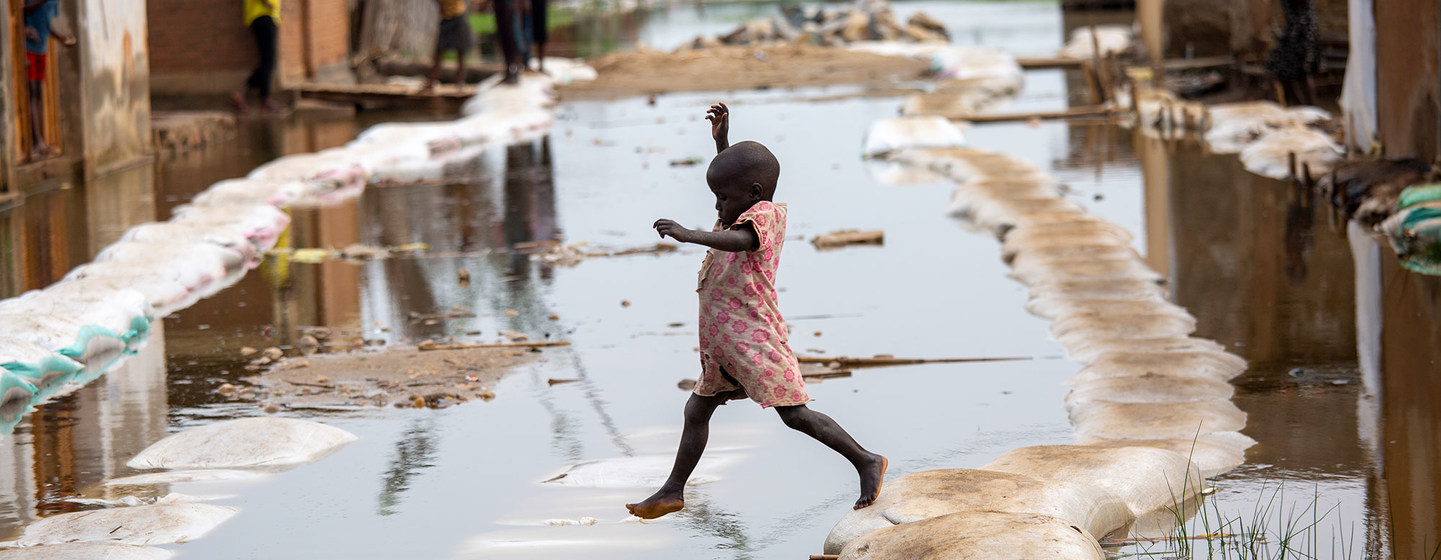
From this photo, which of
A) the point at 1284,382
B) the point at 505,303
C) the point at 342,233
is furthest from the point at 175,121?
the point at 1284,382

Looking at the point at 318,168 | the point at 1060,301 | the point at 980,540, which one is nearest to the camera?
the point at 980,540

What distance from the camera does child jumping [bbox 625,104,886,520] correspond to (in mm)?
3703

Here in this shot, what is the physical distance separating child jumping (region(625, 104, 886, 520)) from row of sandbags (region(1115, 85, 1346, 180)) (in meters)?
6.37

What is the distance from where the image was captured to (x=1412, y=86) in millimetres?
8766

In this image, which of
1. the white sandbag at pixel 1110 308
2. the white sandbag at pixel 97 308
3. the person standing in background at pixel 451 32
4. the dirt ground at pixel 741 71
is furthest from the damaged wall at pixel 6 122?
the dirt ground at pixel 741 71

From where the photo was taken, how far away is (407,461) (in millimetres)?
4555

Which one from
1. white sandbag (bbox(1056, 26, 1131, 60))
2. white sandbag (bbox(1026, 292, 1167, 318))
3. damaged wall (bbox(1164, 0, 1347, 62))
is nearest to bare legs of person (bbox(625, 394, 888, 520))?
white sandbag (bbox(1026, 292, 1167, 318))

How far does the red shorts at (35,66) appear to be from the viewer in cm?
1027

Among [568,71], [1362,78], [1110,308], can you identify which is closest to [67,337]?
[1110,308]

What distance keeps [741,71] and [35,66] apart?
10.9 m

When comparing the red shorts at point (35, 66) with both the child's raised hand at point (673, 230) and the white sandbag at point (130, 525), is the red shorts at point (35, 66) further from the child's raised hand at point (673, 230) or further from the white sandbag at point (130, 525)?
the child's raised hand at point (673, 230)

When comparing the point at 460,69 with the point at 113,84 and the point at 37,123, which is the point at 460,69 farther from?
the point at 37,123

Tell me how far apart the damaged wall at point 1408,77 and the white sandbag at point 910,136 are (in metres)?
3.19

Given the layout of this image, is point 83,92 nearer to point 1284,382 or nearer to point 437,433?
point 437,433
